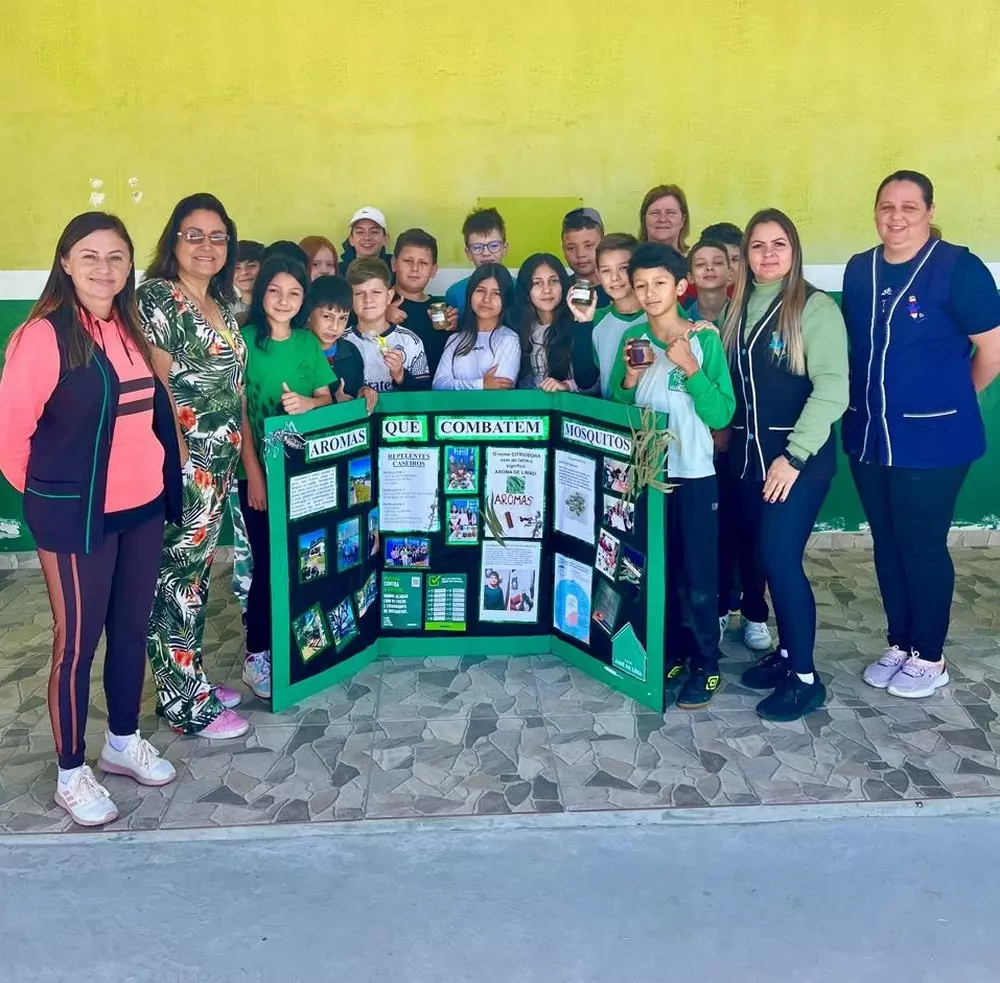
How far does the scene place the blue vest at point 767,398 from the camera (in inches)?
127

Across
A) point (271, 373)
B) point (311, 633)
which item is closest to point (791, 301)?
point (271, 373)

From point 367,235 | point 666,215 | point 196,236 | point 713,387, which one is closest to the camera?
point 196,236

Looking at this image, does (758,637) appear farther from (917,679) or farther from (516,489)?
(516,489)

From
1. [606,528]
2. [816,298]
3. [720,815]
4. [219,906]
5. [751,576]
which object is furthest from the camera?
[751,576]

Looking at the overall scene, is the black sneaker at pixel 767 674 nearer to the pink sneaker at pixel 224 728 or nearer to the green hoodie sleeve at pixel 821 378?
the green hoodie sleeve at pixel 821 378

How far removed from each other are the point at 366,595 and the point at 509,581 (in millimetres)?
540

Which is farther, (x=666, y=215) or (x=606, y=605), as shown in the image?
(x=666, y=215)

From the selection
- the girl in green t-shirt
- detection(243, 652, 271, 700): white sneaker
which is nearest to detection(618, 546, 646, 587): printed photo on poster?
the girl in green t-shirt

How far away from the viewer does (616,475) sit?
3.41m

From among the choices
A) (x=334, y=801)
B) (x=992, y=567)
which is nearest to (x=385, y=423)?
(x=334, y=801)

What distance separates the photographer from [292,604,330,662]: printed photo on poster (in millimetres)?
3480

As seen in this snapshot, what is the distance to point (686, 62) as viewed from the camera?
4.80 metres

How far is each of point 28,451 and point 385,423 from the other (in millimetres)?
1290

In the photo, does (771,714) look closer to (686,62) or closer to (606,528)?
(606,528)
